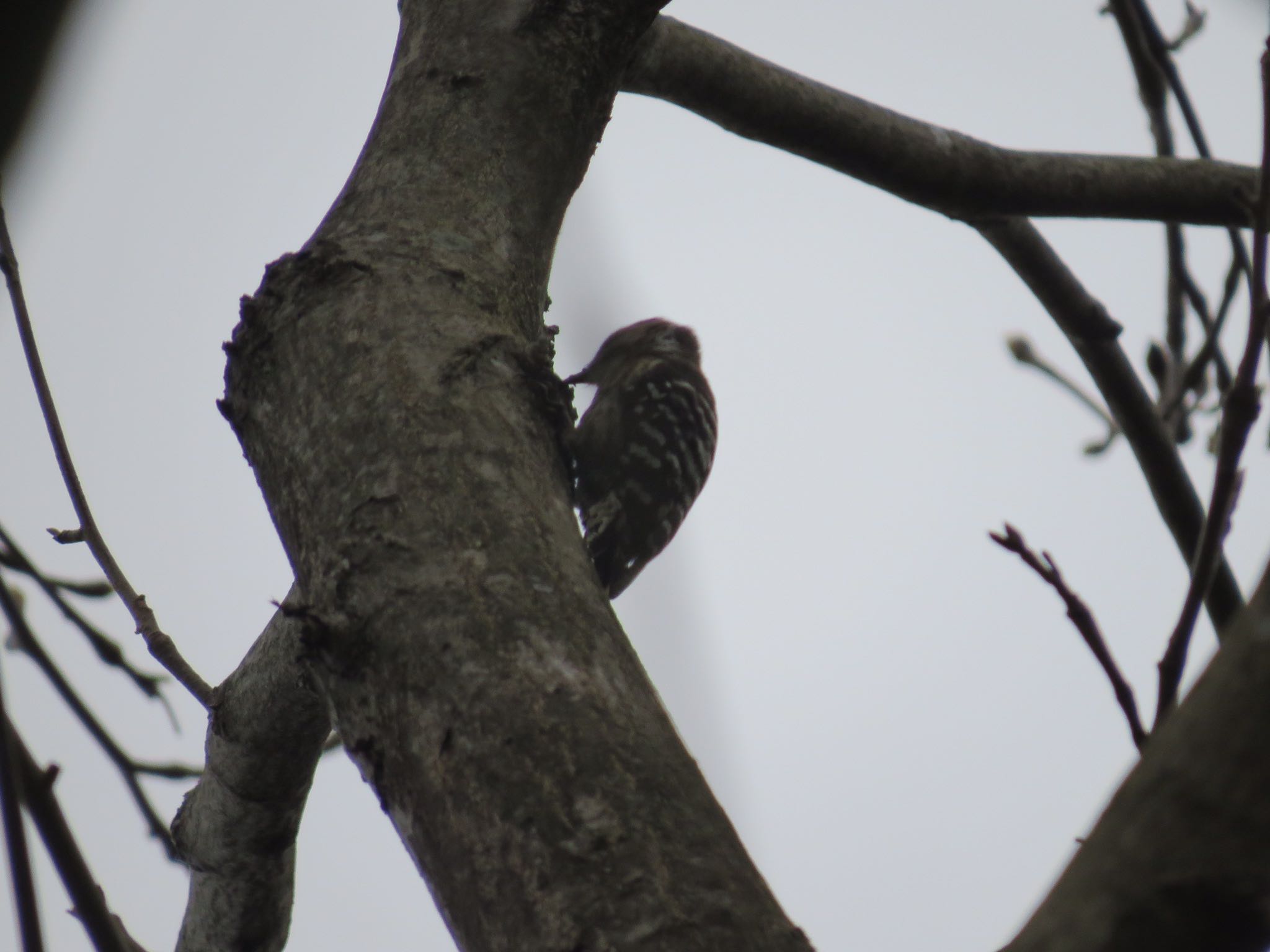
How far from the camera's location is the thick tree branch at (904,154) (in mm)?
3225

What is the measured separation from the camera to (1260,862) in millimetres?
684

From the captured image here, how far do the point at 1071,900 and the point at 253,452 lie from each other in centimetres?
145

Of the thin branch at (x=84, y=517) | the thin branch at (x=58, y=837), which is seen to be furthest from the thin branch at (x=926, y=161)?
the thin branch at (x=58, y=837)

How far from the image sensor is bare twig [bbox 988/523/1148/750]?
123 centimetres

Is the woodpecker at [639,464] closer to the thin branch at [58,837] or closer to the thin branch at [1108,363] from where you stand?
the thin branch at [1108,363]

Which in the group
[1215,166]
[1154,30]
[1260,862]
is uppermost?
[1154,30]

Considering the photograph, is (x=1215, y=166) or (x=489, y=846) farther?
(x=1215, y=166)

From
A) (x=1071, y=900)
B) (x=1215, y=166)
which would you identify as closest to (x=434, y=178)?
(x=1071, y=900)

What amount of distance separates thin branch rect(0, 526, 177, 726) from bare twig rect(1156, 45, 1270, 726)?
6.91 ft

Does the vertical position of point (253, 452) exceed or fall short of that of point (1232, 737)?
it exceeds it

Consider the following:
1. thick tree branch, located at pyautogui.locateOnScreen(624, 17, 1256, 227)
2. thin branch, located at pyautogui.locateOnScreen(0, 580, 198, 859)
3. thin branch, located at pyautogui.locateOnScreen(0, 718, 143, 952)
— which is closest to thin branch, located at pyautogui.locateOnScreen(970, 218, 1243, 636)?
thick tree branch, located at pyautogui.locateOnScreen(624, 17, 1256, 227)

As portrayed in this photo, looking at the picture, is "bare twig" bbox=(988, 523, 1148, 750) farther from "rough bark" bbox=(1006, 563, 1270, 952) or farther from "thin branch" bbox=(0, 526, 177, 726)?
"thin branch" bbox=(0, 526, 177, 726)

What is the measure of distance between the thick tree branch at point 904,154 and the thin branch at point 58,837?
2539 millimetres

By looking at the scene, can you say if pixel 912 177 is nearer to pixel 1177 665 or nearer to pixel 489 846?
pixel 1177 665
